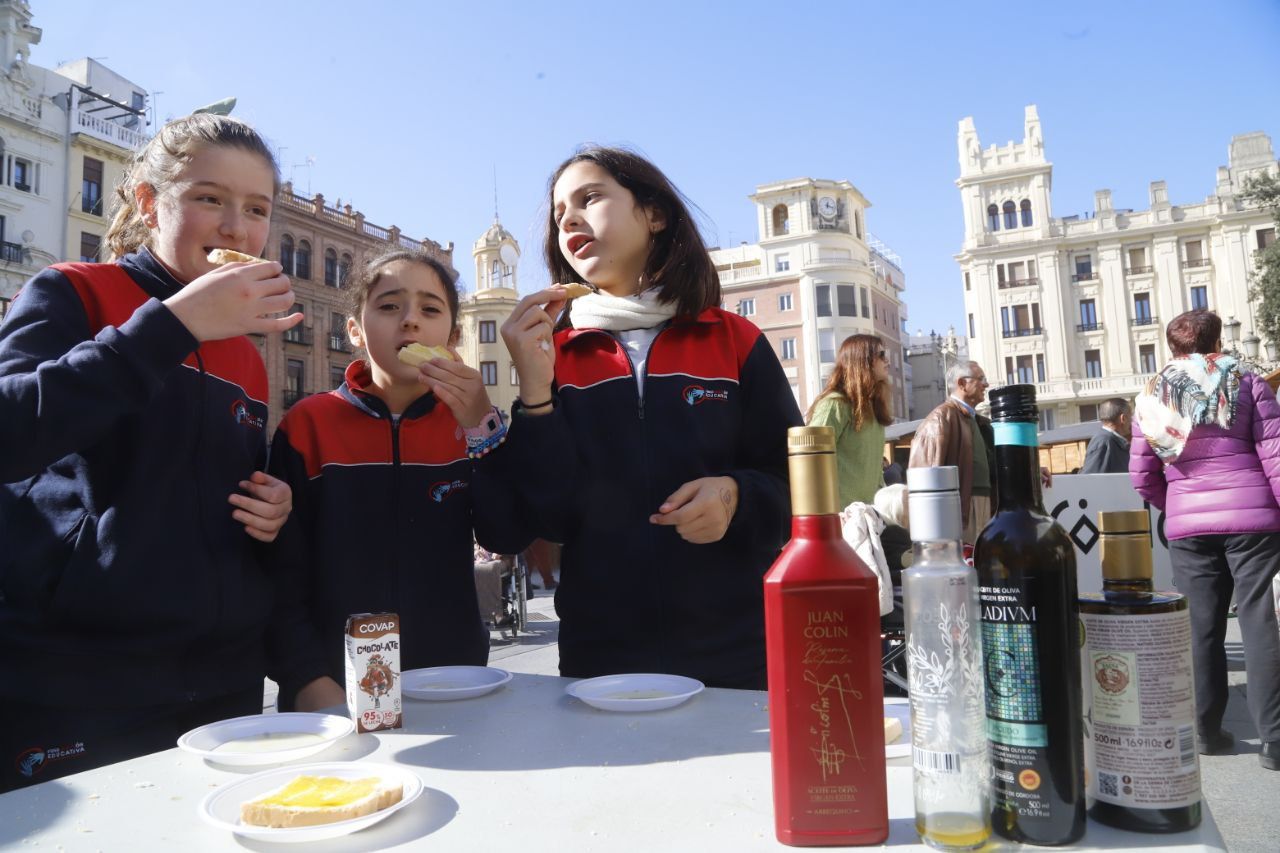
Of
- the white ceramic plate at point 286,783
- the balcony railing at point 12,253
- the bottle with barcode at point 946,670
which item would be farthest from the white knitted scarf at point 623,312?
the balcony railing at point 12,253

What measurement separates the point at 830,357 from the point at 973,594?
49501mm

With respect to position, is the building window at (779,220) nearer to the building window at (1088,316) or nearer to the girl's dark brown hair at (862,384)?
the building window at (1088,316)

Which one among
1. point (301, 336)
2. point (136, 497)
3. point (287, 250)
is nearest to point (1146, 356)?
point (301, 336)

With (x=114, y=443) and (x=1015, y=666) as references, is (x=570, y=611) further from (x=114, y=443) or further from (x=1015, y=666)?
(x=1015, y=666)

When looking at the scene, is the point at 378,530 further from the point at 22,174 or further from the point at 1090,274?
the point at 1090,274

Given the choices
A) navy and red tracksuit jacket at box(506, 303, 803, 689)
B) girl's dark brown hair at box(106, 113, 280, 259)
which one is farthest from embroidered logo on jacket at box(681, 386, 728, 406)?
girl's dark brown hair at box(106, 113, 280, 259)

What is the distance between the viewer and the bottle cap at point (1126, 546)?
0.87 meters

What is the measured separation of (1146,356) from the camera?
43781 mm

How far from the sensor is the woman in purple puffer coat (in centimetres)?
370

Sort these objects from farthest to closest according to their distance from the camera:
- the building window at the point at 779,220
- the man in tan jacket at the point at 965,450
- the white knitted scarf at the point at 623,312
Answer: the building window at the point at 779,220
the man in tan jacket at the point at 965,450
the white knitted scarf at the point at 623,312

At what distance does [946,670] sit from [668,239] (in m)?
1.72

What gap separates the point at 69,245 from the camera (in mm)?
26094

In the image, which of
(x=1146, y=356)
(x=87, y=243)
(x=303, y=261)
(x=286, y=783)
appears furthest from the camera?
(x=1146, y=356)

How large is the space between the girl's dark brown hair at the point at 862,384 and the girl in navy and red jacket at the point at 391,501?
290 centimetres
